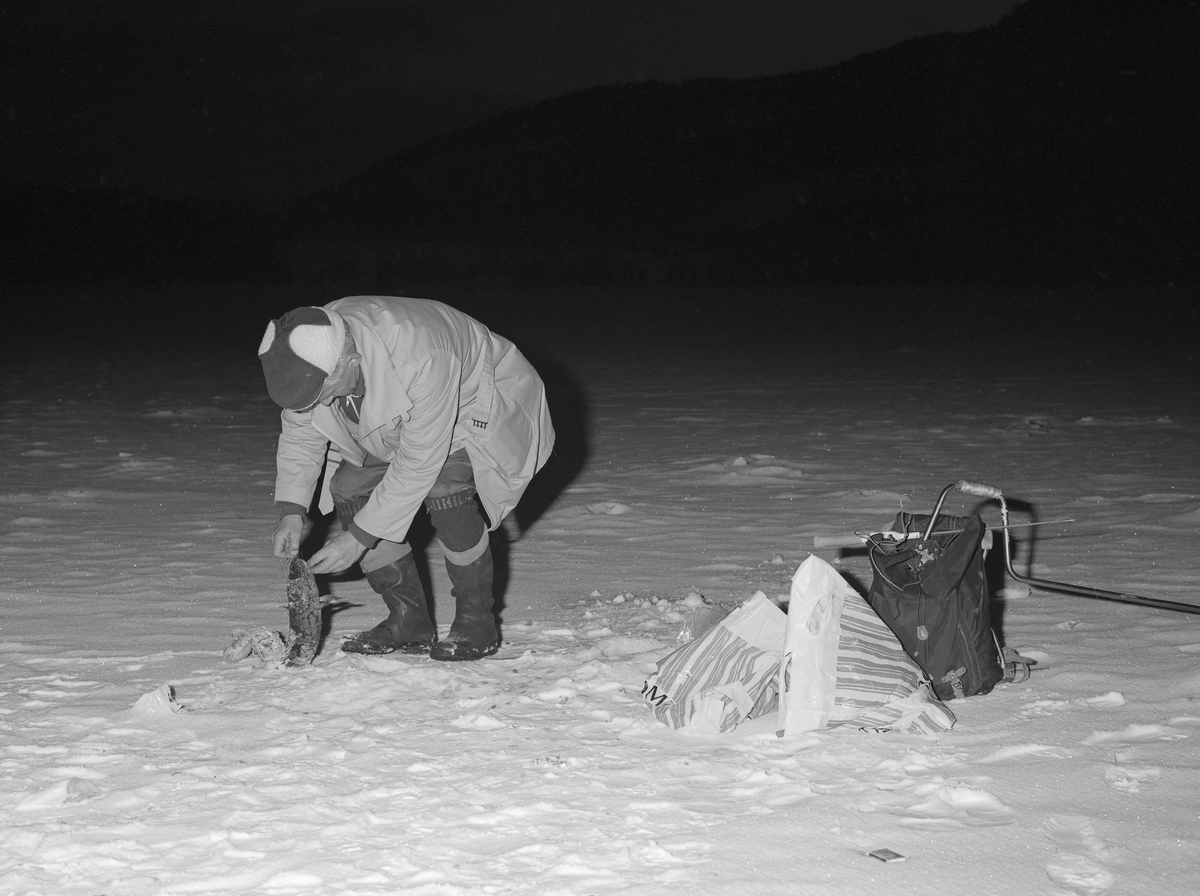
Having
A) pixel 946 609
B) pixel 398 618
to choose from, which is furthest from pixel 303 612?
pixel 946 609

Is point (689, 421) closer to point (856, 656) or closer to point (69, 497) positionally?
point (69, 497)

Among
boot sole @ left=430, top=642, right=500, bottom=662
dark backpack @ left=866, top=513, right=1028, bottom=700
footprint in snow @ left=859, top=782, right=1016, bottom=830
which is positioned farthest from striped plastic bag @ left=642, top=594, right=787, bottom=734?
boot sole @ left=430, top=642, right=500, bottom=662

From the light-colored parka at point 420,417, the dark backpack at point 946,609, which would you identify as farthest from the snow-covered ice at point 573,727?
the light-colored parka at point 420,417

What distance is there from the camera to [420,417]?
3625 mm

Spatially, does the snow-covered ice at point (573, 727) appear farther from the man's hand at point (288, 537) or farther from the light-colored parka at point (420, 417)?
the light-colored parka at point (420, 417)

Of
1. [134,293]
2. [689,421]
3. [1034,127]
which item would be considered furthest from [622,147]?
[689,421]

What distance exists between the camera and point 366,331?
3553mm

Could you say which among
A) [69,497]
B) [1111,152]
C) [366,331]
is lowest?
[69,497]

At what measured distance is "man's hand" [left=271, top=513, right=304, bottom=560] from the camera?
394 centimetres

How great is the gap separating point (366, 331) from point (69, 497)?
439 centimetres

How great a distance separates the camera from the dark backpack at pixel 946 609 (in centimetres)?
357

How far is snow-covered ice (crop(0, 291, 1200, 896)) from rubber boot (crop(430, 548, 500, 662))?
0.10 metres

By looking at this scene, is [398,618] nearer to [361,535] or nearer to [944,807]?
[361,535]

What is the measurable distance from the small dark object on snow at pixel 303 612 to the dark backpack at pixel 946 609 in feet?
5.87
